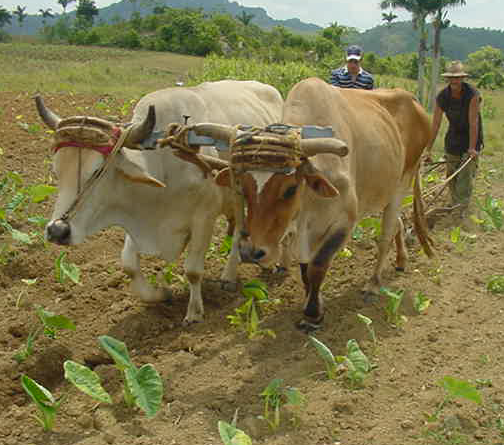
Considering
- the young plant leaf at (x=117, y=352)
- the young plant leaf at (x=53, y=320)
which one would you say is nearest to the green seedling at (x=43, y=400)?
the young plant leaf at (x=117, y=352)

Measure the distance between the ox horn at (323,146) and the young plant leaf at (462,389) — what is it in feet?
4.58

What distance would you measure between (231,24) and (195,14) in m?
5.28

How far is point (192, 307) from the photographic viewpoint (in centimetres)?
512

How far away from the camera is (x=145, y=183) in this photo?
14.5 ft

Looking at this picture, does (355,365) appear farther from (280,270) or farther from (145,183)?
(280,270)

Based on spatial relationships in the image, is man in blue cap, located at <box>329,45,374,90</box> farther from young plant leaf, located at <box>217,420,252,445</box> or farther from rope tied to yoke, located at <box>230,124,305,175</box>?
young plant leaf, located at <box>217,420,252,445</box>

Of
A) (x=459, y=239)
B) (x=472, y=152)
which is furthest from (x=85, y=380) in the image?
(x=472, y=152)

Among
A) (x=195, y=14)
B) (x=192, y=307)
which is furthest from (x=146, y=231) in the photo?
(x=195, y=14)

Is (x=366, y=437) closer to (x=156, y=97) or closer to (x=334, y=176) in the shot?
(x=334, y=176)

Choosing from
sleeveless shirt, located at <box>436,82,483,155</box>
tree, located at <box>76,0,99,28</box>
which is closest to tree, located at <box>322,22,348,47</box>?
sleeveless shirt, located at <box>436,82,483,155</box>

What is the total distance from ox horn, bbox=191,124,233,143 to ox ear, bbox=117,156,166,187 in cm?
43

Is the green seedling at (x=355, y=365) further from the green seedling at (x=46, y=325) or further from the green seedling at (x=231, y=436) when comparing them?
the green seedling at (x=46, y=325)

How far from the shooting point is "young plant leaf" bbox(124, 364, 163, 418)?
3.50m

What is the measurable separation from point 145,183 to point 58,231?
0.66 meters
